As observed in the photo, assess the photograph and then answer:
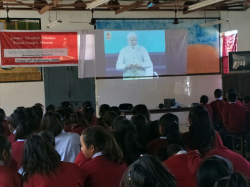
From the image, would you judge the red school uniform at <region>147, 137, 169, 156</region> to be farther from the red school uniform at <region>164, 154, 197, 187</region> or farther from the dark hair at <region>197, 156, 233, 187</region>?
the dark hair at <region>197, 156, 233, 187</region>

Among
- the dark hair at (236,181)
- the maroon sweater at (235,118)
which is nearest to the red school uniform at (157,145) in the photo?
the dark hair at (236,181)

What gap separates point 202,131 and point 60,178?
5.30 feet

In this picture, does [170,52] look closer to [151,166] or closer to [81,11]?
[81,11]

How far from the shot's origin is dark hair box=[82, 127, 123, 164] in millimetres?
2471

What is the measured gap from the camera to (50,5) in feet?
25.4

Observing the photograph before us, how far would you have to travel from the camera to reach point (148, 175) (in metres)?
1.35

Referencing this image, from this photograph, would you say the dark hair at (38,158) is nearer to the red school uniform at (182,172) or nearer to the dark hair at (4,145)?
the dark hair at (4,145)

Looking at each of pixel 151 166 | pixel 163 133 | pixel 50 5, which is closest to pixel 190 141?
pixel 163 133

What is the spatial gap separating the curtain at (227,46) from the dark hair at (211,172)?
8758 millimetres

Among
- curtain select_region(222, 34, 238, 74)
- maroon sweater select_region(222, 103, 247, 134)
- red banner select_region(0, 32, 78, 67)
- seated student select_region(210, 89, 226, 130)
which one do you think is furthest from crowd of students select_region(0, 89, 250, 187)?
curtain select_region(222, 34, 238, 74)

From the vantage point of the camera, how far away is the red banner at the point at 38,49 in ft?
25.0

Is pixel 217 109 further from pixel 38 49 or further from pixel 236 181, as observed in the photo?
pixel 236 181

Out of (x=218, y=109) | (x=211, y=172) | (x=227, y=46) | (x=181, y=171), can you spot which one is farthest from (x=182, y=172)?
(x=227, y=46)

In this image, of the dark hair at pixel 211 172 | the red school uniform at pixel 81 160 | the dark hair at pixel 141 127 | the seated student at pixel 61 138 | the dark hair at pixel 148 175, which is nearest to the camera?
the dark hair at pixel 148 175
